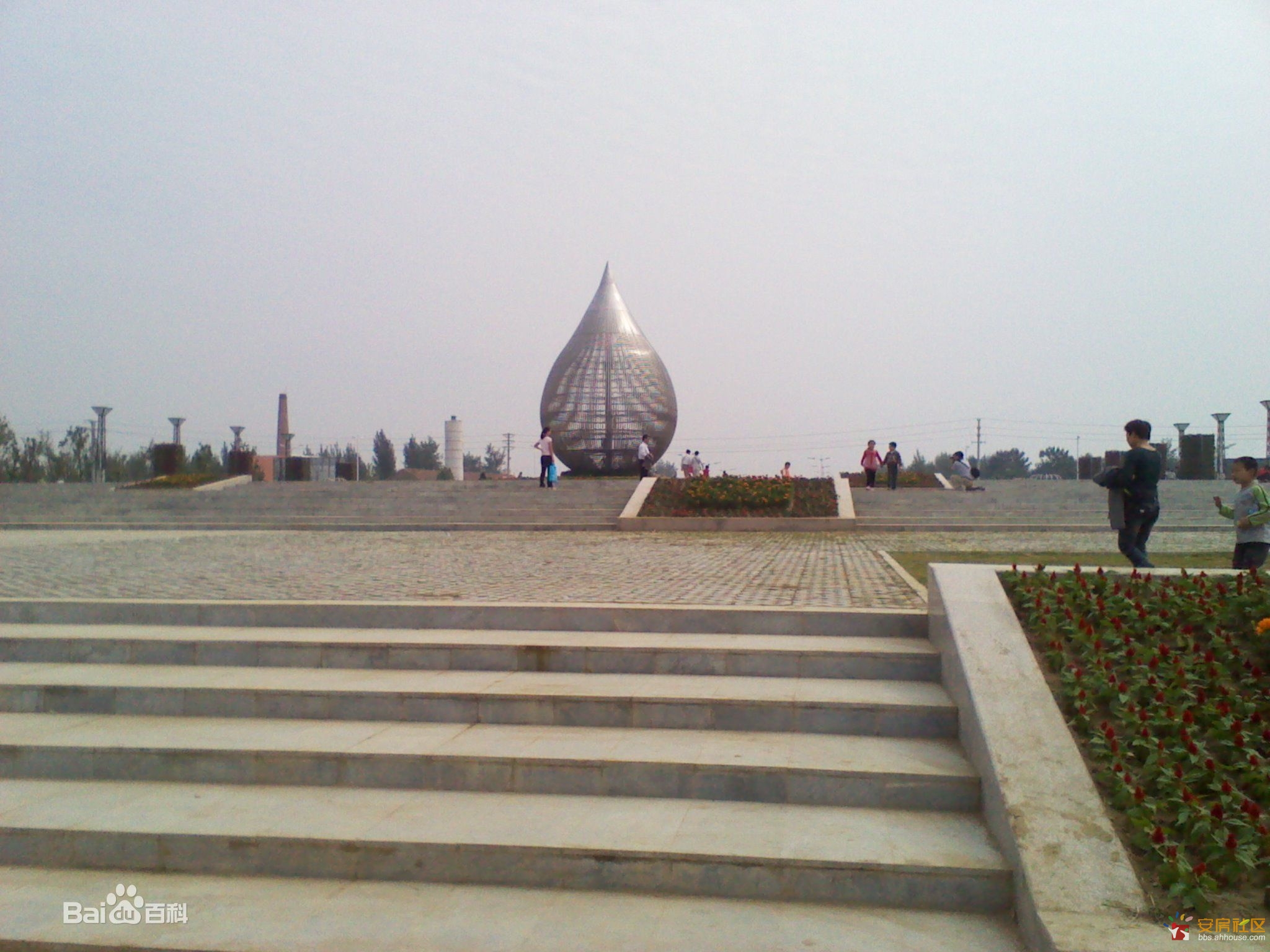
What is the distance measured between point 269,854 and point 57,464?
42.3 meters

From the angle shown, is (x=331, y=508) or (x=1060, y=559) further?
(x=331, y=508)

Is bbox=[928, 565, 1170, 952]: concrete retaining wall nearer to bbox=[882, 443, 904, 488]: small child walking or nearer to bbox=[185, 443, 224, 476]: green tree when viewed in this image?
bbox=[882, 443, 904, 488]: small child walking

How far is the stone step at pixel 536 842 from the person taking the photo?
345 centimetres

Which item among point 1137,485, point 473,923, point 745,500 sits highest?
point 1137,485

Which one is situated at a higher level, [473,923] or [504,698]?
[504,698]

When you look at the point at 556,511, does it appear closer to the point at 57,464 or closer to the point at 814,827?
the point at 814,827

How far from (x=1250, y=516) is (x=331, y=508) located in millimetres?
16827

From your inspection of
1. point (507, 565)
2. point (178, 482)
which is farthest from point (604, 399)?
point (507, 565)

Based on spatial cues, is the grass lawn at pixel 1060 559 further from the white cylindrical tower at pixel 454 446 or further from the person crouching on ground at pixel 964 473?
the white cylindrical tower at pixel 454 446

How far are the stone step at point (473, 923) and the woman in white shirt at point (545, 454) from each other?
17.2m

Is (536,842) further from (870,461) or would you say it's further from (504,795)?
(870,461)

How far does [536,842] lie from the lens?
363cm

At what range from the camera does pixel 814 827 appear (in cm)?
373

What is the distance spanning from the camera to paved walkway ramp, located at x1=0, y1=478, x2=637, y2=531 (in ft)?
59.3
